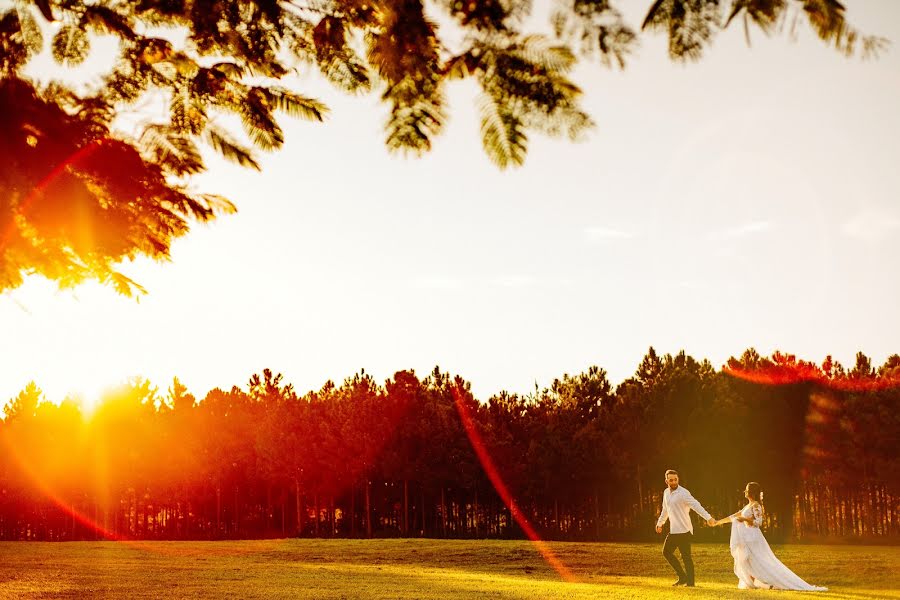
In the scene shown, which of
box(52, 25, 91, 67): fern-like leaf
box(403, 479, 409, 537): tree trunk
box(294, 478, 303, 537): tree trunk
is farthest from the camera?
box(294, 478, 303, 537): tree trunk

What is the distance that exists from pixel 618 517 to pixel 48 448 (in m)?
39.5

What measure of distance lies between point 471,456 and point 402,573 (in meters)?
32.5

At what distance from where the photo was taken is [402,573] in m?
24.4

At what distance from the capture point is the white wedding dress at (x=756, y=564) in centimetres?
1873

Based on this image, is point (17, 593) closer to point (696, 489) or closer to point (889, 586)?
point (889, 586)

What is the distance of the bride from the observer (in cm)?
1873

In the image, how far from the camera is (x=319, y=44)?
5.64m

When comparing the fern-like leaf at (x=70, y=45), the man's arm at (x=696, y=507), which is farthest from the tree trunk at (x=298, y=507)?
the fern-like leaf at (x=70, y=45)

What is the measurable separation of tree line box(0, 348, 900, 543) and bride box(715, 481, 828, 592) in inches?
1253

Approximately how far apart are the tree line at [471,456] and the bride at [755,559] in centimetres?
3184

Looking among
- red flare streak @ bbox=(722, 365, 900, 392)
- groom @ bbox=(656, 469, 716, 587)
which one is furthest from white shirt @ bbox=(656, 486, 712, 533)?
red flare streak @ bbox=(722, 365, 900, 392)

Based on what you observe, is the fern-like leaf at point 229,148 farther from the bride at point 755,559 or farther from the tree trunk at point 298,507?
the tree trunk at point 298,507

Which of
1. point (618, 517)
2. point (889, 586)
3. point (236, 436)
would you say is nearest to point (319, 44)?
point (889, 586)

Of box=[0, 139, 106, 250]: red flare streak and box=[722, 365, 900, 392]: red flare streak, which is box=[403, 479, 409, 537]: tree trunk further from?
box=[0, 139, 106, 250]: red flare streak
